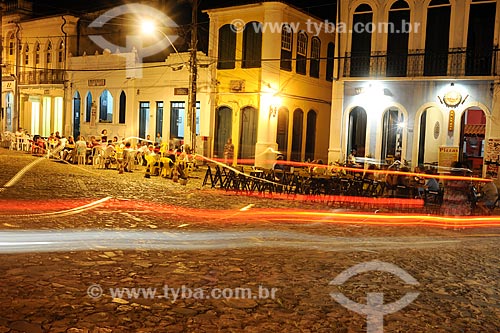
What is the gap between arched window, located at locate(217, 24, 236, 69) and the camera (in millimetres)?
28062

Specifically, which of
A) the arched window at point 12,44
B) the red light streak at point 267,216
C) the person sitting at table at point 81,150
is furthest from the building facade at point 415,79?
the arched window at point 12,44

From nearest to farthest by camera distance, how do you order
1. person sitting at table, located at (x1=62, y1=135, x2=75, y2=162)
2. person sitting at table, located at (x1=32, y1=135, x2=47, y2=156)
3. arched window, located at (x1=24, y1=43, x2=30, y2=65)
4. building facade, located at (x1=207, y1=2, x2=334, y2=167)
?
building facade, located at (x1=207, y1=2, x2=334, y2=167), person sitting at table, located at (x1=62, y1=135, x2=75, y2=162), person sitting at table, located at (x1=32, y1=135, x2=47, y2=156), arched window, located at (x1=24, y1=43, x2=30, y2=65)

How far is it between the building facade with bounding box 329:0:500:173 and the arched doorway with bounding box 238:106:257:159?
475 cm

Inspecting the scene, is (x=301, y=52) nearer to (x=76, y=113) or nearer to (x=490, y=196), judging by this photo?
(x=490, y=196)

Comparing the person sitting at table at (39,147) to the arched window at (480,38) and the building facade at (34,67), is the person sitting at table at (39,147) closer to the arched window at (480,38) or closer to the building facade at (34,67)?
the building facade at (34,67)

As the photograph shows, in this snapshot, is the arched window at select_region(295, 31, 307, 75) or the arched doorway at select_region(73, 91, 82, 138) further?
the arched doorway at select_region(73, 91, 82, 138)

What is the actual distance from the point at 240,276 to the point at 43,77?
119 feet

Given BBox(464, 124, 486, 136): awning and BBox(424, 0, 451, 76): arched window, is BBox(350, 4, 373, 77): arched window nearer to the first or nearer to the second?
BBox(424, 0, 451, 76): arched window

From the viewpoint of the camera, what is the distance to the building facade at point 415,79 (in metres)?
20.9

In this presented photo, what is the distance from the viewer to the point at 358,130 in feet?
82.6

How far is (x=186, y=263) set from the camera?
8555mm

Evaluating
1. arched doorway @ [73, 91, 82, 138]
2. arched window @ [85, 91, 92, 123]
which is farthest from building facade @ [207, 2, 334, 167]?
arched doorway @ [73, 91, 82, 138]

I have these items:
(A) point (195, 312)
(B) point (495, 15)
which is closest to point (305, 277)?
(A) point (195, 312)

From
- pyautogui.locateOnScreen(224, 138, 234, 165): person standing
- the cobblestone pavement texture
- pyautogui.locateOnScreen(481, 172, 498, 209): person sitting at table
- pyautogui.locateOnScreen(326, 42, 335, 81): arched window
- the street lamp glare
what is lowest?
the cobblestone pavement texture
